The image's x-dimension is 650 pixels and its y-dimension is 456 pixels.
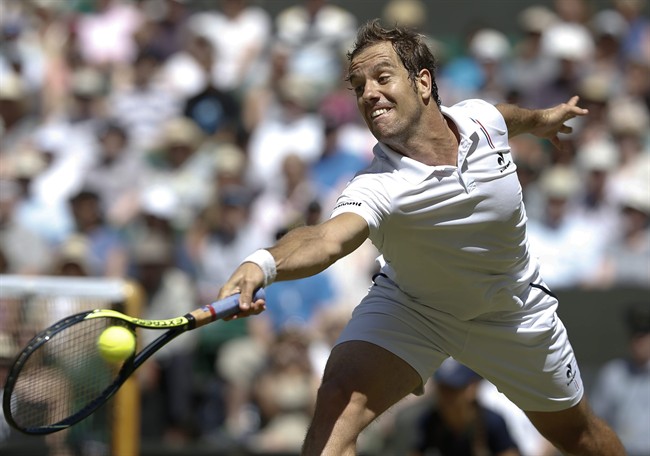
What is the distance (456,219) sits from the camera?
5.51m

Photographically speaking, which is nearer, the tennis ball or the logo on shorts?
the tennis ball

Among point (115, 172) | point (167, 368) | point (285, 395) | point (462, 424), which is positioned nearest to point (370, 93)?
point (462, 424)

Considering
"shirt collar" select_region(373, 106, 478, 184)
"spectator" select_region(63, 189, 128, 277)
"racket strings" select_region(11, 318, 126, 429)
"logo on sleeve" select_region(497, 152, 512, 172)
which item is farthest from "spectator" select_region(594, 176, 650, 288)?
"racket strings" select_region(11, 318, 126, 429)

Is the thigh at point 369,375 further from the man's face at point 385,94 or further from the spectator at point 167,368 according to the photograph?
the spectator at point 167,368

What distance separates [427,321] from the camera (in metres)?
5.80

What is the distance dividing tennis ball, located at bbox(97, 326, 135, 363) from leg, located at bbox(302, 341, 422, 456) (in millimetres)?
953

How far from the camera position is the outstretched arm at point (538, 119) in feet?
20.5

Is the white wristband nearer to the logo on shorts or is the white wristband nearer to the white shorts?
the white shorts

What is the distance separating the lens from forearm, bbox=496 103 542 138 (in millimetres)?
6219

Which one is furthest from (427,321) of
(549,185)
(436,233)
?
(549,185)

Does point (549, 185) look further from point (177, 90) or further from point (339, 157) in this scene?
point (177, 90)

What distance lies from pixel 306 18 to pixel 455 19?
2.07 meters

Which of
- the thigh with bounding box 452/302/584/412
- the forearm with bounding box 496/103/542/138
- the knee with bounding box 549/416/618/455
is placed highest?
the forearm with bounding box 496/103/542/138

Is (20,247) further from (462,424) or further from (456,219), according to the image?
(456,219)
